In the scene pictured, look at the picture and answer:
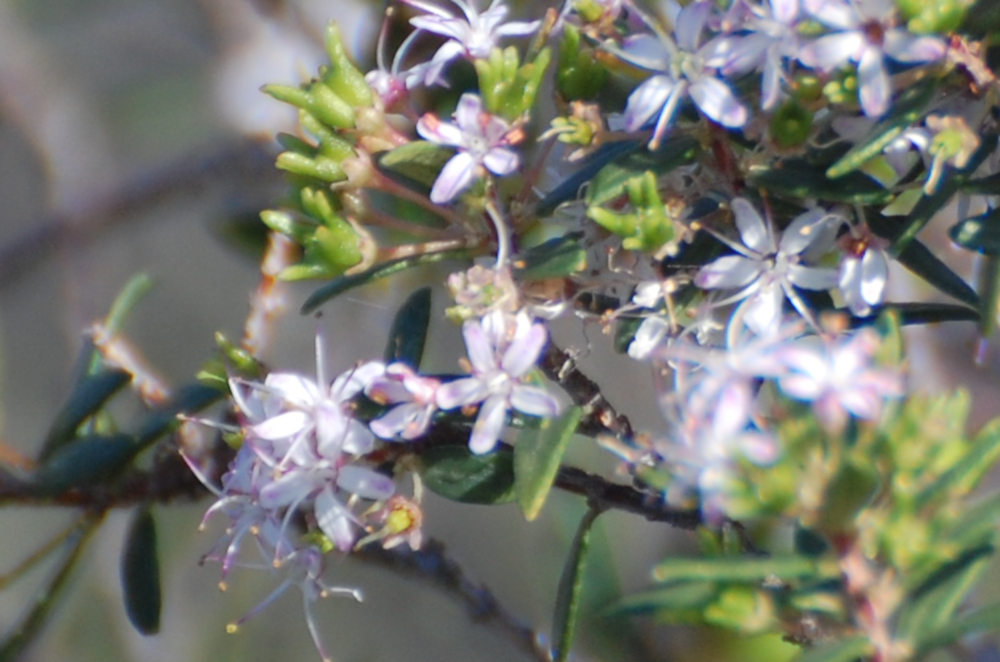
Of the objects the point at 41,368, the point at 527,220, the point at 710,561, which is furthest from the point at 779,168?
the point at 41,368

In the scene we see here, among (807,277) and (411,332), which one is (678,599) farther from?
(411,332)

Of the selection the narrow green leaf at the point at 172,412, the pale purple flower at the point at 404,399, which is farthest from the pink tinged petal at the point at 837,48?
the narrow green leaf at the point at 172,412

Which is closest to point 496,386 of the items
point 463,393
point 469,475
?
point 463,393

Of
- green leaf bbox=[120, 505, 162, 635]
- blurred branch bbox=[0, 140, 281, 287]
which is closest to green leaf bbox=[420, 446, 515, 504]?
green leaf bbox=[120, 505, 162, 635]

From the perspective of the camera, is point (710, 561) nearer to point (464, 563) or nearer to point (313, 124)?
point (313, 124)

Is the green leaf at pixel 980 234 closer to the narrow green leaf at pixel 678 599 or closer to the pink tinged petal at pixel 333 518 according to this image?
the narrow green leaf at pixel 678 599

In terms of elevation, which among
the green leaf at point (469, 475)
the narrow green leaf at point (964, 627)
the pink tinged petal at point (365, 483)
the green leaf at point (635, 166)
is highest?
the green leaf at point (635, 166)

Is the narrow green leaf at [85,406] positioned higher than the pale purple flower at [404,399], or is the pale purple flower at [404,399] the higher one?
the pale purple flower at [404,399]
